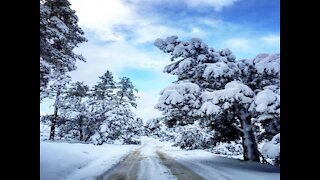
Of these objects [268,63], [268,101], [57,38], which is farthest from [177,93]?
[57,38]

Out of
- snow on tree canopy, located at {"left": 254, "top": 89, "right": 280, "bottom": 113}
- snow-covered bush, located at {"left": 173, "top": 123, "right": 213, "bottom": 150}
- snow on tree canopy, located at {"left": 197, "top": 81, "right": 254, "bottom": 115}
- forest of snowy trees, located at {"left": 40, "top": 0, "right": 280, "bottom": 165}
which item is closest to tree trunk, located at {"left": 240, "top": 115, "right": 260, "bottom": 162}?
forest of snowy trees, located at {"left": 40, "top": 0, "right": 280, "bottom": 165}

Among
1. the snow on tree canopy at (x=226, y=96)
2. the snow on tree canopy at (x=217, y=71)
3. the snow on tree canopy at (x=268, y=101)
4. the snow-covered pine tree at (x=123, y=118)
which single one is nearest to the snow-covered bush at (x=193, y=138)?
the snow-covered pine tree at (x=123, y=118)

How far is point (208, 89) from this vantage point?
16.1m

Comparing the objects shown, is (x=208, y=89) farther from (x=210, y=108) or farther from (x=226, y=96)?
(x=226, y=96)

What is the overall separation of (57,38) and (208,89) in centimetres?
736

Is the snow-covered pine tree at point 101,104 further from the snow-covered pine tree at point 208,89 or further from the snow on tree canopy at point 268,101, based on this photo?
the snow on tree canopy at point 268,101

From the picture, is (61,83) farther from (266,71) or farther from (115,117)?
(115,117)

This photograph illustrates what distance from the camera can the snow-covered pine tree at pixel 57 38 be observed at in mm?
13734

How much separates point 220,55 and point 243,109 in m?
2.88

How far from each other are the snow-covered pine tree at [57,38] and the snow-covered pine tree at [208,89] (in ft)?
14.8

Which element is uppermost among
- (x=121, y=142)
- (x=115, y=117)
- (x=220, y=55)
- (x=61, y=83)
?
(x=220, y=55)

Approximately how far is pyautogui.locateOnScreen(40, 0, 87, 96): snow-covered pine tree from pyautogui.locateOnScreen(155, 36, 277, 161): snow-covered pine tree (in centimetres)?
452
